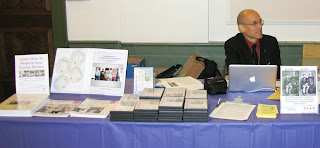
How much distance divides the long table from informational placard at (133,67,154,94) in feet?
1.44

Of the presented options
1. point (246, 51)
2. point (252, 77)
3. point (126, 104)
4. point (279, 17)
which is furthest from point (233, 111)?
point (279, 17)

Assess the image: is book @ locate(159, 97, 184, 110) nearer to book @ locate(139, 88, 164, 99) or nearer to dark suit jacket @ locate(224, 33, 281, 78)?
book @ locate(139, 88, 164, 99)

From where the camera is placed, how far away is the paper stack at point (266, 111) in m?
1.94

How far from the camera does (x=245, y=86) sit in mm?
2418

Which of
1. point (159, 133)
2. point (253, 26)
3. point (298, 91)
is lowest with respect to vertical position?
point (159, 133)

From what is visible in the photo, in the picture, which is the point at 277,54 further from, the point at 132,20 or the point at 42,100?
the point at 42,100

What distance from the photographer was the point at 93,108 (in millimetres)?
2111

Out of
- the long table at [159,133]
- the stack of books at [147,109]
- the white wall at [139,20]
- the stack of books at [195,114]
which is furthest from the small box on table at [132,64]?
the stack of books at [195,114]

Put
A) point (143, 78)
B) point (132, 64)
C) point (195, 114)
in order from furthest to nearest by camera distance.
→ point (132, 64), point (143, 78), point (195, 114)

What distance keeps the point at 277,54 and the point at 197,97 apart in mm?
1689

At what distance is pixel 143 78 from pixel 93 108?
42 centimetres

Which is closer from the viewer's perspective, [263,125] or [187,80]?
[263,125]

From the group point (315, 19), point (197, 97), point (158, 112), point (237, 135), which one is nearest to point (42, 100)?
point (158, 112)

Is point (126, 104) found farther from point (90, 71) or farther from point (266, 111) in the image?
point (266, 111)
